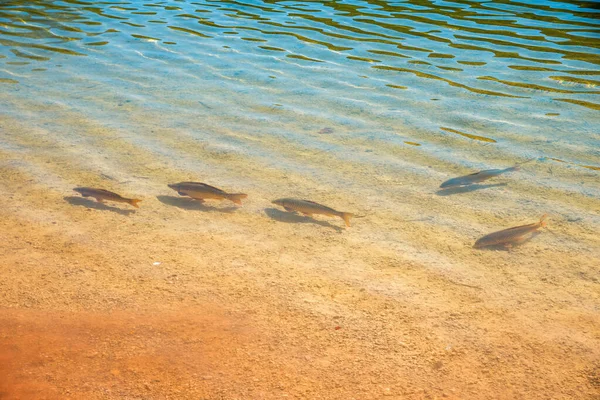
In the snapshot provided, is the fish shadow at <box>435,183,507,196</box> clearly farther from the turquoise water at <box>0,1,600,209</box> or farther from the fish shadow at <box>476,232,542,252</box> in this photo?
the fish shadow at <box>476,232,542,252</box>

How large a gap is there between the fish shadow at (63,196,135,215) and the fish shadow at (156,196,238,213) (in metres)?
0.33

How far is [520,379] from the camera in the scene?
3324mm

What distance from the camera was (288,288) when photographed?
4156 millimetres

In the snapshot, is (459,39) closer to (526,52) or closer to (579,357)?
(526,52)

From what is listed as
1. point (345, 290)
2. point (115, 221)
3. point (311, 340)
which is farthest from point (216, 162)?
point (311, 340)

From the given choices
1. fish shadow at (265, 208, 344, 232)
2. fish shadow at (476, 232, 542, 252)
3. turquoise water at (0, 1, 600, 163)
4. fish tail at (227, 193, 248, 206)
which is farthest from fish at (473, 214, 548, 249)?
fish tail at (227, 193, 248, 206)

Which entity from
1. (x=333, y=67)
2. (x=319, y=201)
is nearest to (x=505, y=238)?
(x=319, y=201)

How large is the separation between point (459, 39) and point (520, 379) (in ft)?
26.9

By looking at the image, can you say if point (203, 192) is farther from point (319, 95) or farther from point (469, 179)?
point (319, 95)

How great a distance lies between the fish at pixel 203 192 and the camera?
5.23 meters

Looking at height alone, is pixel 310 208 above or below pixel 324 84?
below

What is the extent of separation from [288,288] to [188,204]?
1678 mm

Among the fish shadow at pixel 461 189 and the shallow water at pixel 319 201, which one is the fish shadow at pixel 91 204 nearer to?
the shallow water at pixel 319 201

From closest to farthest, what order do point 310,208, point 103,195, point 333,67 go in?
point 310,208 < point 103,195 < point 333,67
